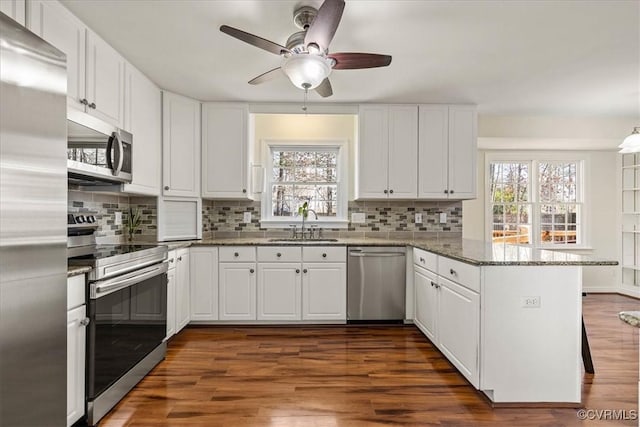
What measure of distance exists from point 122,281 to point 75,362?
475mm

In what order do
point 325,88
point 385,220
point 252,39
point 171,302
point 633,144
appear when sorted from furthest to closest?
point 385,220 → point 633,144 → point 171,302 → point 325,88 → point 252,39

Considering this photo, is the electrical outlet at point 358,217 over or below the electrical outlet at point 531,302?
over

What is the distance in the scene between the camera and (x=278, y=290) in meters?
3.64

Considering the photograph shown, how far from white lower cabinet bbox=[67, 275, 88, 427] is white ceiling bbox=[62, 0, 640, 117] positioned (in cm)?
161

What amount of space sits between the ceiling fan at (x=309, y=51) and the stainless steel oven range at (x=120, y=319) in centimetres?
147

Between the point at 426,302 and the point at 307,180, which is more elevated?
the point at 307,180

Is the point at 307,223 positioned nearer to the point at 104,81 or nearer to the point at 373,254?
the point at 373,254

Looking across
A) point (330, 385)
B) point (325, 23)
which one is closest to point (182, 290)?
point (330, 385)

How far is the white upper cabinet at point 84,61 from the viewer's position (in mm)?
2003

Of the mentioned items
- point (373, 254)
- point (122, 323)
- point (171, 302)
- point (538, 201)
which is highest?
point (538, 201)

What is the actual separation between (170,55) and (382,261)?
8.48 feet

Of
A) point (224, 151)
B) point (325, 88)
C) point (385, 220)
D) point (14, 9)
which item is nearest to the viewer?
point (14, 9)

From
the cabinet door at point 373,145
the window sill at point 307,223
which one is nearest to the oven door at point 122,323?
the window sill at point 307,223

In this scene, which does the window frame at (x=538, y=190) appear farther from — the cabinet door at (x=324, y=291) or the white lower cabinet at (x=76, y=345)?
the white lower cabinet at (x=76, y=345)
